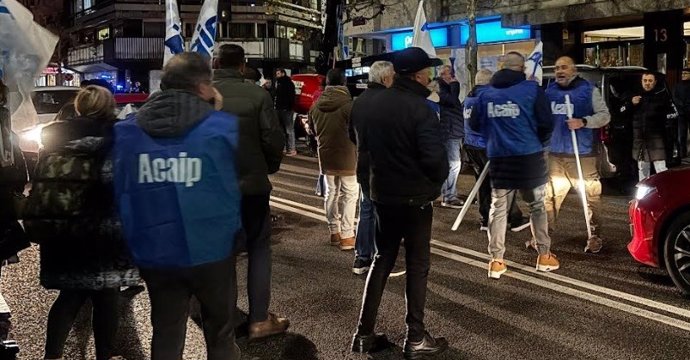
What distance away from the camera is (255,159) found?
496 centimetres

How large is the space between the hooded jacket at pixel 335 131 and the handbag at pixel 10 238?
134 inches

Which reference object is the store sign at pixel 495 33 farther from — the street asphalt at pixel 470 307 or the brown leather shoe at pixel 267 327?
the brown leather shoe at pixel 267 327

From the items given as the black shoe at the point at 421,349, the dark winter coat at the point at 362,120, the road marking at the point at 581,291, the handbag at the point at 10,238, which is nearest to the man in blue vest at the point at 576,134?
the road marking at the point at 581,291

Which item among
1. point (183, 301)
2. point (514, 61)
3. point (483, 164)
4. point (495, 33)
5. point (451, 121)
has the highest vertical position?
point (495, 33)

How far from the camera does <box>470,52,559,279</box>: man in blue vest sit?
6.29 metres

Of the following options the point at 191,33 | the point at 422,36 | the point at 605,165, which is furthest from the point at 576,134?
the point at 191,33

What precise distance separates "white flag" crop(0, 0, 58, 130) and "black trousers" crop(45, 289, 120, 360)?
166 centimetres

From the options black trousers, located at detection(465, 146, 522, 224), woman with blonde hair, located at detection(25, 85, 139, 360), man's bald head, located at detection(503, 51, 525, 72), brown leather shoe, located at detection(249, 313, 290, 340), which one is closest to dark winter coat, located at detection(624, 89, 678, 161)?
black trousers, located at detection(465, 146, 522, 224)

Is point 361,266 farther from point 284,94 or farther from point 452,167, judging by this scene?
point 284,94

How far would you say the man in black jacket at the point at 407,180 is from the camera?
458cm

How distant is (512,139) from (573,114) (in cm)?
131

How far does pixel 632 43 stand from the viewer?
20.1 metres

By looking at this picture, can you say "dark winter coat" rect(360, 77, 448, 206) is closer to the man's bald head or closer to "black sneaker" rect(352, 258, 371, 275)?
the man's bald head

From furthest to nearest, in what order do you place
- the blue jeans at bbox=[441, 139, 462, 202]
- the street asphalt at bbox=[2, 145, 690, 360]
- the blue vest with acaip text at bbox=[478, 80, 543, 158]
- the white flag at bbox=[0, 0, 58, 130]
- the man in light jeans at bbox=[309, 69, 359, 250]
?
the blue jeans at bbox=[441, 139, 462, 202]
the man in light jeans at bbox=[309, 69, 359, 250]
the blue vest with acaip text at bbox=[478, 80, 543, 158]
the white flag at bbox=[0, 0, 58, 130]
the street asphalt at bbox=[2, 145, 690, 360]
